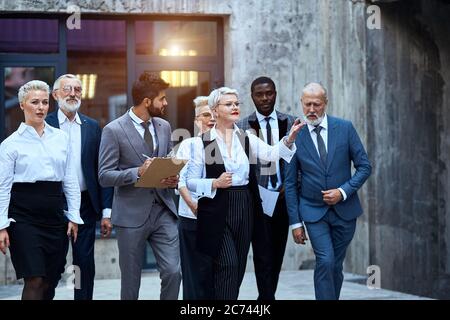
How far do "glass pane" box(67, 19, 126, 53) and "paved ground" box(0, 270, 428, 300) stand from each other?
2856 millimetres

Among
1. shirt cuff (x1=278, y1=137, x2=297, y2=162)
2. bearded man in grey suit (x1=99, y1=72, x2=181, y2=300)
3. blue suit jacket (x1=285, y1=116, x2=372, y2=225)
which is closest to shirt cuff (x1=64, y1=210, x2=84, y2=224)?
bearded man in grey suit (x1=99, y1=72, x2=181, y2=300)

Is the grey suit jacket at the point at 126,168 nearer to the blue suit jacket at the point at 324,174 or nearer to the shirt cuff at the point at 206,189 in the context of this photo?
the shirt cuff at the point at 206,189

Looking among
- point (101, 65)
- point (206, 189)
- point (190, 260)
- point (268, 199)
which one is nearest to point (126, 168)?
point (206, 189)

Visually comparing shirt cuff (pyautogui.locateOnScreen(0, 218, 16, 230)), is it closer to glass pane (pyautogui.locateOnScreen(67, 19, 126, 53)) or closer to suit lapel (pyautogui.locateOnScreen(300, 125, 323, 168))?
suit lapel (pyautogui.locateOnScreen(300, 125, 323, 168))

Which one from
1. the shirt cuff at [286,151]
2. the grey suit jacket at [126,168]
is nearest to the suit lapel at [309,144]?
the shirt cuff at [286,151]

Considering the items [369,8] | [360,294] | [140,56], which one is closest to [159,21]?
[140,56]

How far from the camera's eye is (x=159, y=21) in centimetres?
1304

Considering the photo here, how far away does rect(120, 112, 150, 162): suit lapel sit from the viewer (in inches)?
326

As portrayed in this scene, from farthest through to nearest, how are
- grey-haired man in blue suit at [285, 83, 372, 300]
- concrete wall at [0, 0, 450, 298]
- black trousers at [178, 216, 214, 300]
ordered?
concrete wall at [0, 0, 450, 298]
black trousers at [178, 216, 214, 300]
grey-haired man in blue suit at [285, 83, 372, 300]

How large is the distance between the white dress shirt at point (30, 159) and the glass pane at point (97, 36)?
5.05 meters

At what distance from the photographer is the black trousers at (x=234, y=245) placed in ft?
25.8

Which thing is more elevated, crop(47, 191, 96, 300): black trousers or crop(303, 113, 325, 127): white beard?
crop(303, 113, 325, 127): white beard

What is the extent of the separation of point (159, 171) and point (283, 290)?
13.3ft

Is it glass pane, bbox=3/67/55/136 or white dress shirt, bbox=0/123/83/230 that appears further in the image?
glass pane, bbox=3/67/55/136
